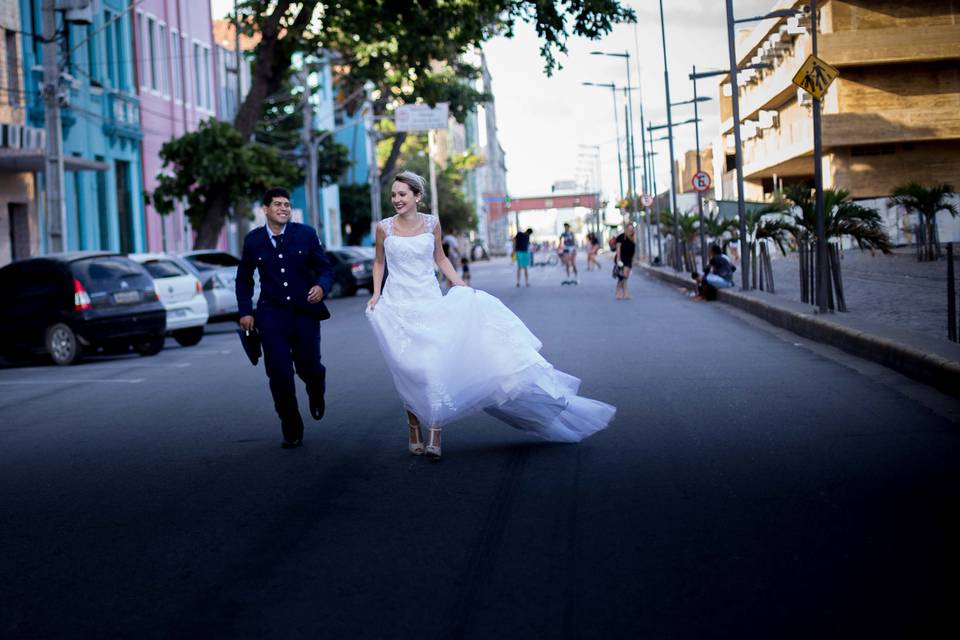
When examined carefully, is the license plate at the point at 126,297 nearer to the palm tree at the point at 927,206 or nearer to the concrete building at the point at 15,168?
the concrete building at the point at 15,168

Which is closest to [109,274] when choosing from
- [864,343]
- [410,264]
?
[864,343]

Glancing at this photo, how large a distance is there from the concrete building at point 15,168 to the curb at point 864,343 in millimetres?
15768

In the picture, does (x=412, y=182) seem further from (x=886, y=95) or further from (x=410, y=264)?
(x=886, y=95)

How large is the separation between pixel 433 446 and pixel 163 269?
1544cm

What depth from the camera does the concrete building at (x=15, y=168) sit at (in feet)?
107

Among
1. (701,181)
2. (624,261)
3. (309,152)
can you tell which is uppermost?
(309,152)

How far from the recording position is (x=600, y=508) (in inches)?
286

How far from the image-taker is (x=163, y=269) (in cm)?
2372

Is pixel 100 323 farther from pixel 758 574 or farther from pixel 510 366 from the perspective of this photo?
pixel 758 574

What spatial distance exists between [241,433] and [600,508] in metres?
4.47

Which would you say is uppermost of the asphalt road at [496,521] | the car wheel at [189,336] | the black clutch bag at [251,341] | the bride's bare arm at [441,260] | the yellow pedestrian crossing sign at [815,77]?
the yellow pedestrian crossing sign at [815,77]

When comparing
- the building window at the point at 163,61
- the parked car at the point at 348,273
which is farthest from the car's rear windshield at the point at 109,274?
the building window at the point at 163,61

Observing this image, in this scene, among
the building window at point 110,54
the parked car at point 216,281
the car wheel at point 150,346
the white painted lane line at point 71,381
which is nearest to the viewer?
the white painted lane line at point 71,381

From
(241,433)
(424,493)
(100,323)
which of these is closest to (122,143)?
(100,323)
